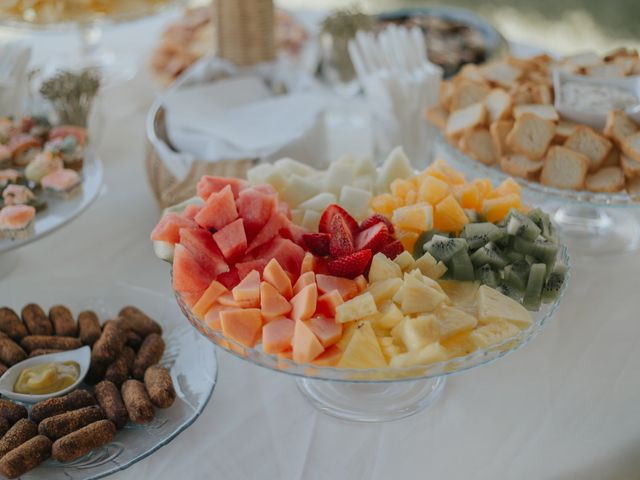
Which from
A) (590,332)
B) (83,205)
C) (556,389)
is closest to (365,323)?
(556,389)

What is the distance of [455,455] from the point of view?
99 cm

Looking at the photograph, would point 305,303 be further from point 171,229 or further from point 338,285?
point 171,229

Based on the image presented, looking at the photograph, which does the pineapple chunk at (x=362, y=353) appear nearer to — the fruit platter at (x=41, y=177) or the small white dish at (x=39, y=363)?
the small white dish at (x=39, y=363)

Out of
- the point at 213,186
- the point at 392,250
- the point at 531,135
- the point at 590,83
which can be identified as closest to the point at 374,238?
the point at 392,250

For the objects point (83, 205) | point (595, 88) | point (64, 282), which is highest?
point (595, 88)

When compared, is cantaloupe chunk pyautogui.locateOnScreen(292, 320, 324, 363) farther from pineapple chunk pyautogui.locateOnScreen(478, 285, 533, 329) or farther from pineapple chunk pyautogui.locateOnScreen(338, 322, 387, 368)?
pineapple chunk pyautogui.locateOnScreen(478, 285, 533, 329)

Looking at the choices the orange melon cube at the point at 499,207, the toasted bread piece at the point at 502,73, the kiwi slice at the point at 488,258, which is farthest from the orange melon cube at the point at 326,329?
the toasted bread piece at the point at 502,73

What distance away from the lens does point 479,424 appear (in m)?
1.04

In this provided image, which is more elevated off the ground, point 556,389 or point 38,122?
point 38,122

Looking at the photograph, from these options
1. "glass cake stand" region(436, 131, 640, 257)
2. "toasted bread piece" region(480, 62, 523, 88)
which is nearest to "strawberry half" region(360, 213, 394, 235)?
"glass cake stand" region(436, 131, 640, 257)

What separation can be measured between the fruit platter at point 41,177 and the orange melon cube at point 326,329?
534mm

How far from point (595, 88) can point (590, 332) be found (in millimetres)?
491

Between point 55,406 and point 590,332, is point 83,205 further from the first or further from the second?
point 590,332

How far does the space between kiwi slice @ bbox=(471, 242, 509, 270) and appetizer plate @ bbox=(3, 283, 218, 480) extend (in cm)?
40
